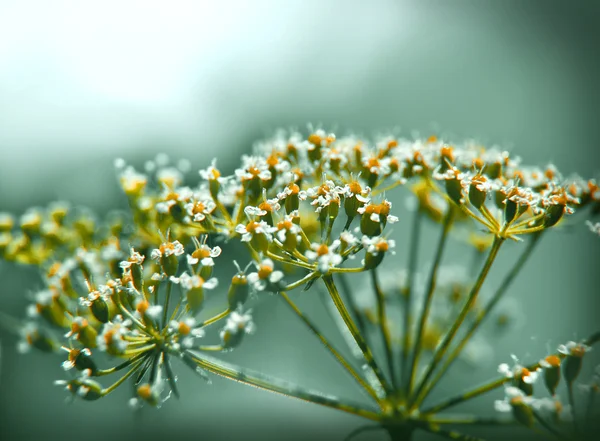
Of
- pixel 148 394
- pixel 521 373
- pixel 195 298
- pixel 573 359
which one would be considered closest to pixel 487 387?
pixel 521 373

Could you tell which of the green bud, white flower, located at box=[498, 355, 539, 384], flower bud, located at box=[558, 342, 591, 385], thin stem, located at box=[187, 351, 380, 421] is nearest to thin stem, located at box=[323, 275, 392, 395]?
thin stem, located at box=[187, 351, 380, 421]

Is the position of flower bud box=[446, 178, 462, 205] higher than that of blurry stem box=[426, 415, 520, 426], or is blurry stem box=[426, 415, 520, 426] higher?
flower bud box=[446, 178, 462, 205]

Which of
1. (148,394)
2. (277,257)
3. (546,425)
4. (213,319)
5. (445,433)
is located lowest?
(445,433)

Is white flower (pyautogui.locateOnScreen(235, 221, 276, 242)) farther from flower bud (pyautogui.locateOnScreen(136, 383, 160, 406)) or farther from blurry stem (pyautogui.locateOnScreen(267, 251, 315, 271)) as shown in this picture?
flower bud (pyautogui.locateOnScreen(136, 383, 160, 406))

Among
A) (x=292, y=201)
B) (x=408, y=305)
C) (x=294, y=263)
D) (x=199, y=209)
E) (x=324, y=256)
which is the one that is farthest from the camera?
(x=408, y=305)

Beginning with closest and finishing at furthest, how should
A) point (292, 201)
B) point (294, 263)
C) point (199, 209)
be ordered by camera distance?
1. point (294, 263)
2. point (292, 201)
3. point (199, 209)

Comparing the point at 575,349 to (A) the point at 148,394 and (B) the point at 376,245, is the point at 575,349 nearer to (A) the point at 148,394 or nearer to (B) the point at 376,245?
(B) the point at 376,245

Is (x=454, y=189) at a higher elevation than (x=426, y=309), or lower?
higher
